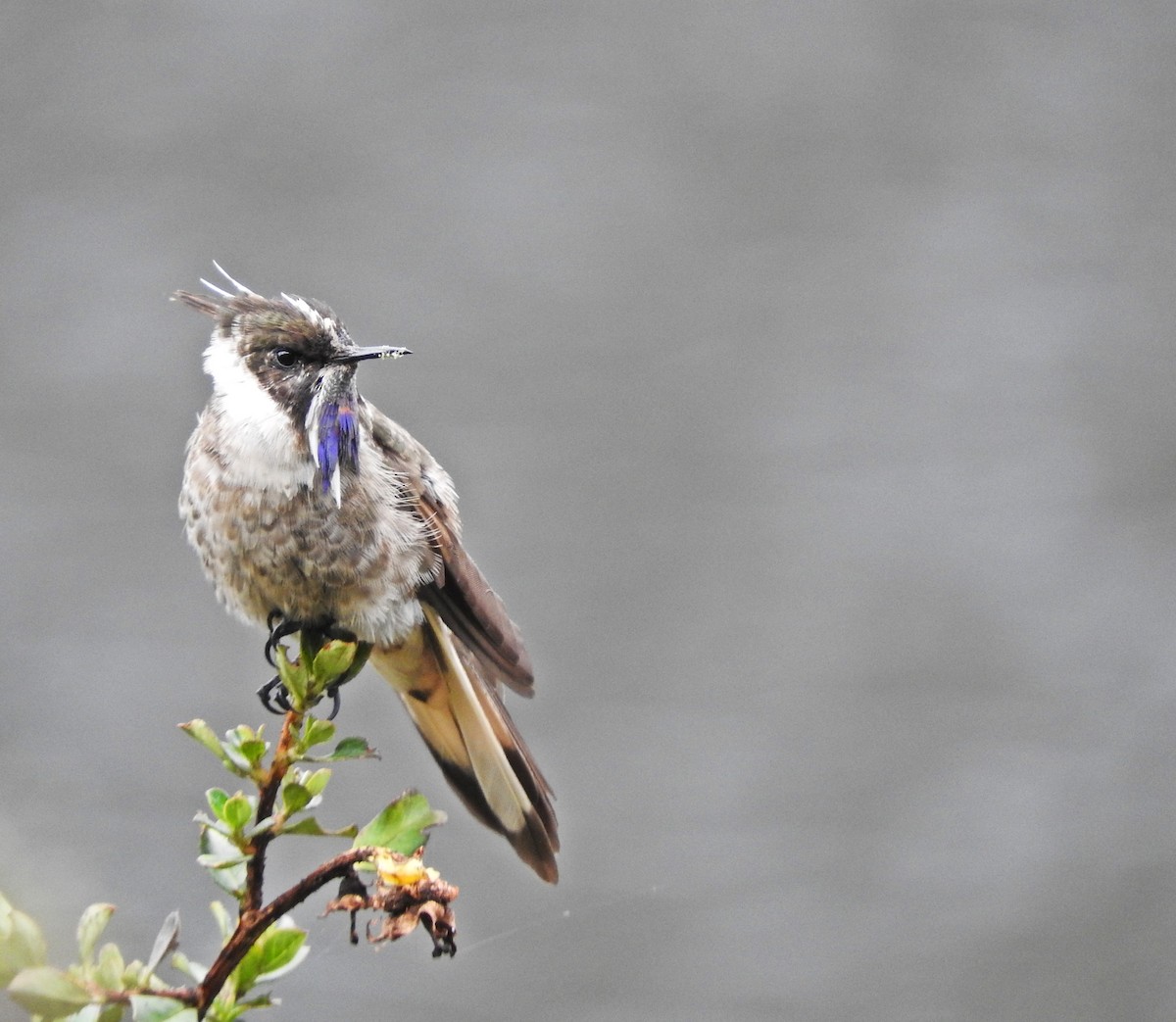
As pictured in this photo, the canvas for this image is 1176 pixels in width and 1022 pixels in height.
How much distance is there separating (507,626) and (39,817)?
4.64ft

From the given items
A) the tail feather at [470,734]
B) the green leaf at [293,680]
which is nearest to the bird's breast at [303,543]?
the tail feather at [470,734]

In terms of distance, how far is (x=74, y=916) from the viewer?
1.22m

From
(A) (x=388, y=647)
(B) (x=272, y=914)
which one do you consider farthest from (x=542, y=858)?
(B) (x=272, y=914)

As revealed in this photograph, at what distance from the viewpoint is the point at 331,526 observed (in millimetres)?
1760

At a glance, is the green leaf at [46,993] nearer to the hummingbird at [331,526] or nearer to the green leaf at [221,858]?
the green leaf at [221,858]

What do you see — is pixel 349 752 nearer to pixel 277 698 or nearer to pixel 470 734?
pixel 277 698

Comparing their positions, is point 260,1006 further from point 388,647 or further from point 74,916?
point 388,647

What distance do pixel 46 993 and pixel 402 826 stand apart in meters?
0.25

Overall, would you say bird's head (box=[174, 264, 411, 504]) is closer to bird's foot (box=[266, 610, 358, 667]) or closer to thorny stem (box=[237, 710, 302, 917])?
bird's foot (box=[266, 610, 358, 667])

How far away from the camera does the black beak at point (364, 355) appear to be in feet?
4.57

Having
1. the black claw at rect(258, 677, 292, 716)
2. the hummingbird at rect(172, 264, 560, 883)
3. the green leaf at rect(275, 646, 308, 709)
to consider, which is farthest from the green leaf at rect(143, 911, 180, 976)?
the hummingbird at rect(172, 264, 560, 883)

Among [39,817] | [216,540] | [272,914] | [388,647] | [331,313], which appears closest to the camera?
[272,914]

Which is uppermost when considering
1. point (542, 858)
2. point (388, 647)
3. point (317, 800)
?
point (388, 647)

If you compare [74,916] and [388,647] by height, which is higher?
[388,647]
